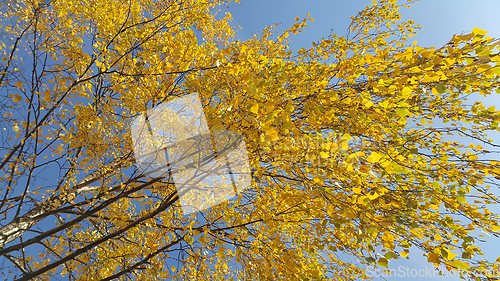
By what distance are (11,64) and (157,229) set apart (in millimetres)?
3436

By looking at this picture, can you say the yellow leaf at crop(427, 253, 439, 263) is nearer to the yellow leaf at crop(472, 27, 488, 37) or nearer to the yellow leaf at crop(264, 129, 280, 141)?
the yellow leaf at crop(264, 129, 280, 141)

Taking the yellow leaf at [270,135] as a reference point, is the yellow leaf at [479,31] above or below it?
above

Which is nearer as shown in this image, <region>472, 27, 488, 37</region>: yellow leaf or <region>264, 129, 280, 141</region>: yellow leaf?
<region>472, 27, 488, 37</region>: yellow leaf

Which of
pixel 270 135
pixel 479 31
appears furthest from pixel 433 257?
pixel 479 31

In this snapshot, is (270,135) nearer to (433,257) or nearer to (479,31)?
(433,257)

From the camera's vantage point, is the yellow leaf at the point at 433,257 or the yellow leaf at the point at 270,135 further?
the yellow leaf at the point at 270,135

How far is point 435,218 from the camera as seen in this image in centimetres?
182

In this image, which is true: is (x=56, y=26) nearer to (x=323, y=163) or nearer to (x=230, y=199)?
(x=230, y=199)

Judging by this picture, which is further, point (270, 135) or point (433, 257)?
point (270, 135)

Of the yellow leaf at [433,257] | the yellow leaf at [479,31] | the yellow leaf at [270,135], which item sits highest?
the yellow leaf at [479,31]

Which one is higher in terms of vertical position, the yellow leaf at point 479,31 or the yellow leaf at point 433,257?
the yellow leaf at point 479,31

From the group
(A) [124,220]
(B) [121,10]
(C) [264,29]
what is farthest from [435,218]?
(B) [121,10]

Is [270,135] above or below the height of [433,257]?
above

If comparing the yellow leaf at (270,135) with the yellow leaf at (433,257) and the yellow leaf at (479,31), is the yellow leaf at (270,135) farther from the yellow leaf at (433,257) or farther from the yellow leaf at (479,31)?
the yellow leaf at (479,31)
